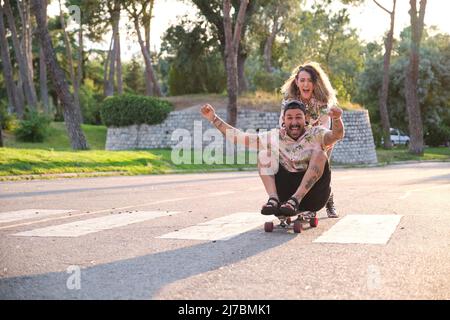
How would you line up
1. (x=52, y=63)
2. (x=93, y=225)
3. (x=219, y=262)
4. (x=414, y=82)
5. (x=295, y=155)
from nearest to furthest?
(x=219, y=262) < (x=295, y=155) < (x=93, y=225) < (x=52, y=63) < (x=414, y=82)

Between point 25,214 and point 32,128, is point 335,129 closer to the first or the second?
point 25,214

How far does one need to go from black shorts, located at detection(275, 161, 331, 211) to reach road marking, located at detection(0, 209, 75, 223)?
319cm

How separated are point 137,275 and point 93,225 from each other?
2.91 metres

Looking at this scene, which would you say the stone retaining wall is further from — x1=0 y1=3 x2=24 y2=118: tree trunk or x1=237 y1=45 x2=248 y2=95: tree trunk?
x1=0 y1=3 x2=24 y2=118: tree trunk

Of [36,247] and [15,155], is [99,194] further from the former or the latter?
[15,155]

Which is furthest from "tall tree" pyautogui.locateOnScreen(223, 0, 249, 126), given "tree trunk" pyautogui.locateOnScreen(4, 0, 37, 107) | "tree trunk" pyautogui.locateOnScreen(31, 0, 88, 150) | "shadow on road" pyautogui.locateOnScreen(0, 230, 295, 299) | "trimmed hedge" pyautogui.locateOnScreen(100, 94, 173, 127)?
"shadow on road" pyautogui.locateOnScreen(0, 230, 295, 299)

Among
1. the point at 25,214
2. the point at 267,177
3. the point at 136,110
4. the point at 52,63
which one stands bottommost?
the point at 25,214

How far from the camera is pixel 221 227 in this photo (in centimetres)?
699

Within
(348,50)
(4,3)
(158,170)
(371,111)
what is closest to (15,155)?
→ (158,170)

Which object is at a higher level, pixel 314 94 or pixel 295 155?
pixel 314 94

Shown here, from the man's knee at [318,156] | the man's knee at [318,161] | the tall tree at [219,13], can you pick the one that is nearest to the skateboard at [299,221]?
the man's knee at [318,161]

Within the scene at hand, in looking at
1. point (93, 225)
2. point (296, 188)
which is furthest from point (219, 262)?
point (93, 225)

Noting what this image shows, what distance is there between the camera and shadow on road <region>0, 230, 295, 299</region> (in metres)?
3.92
